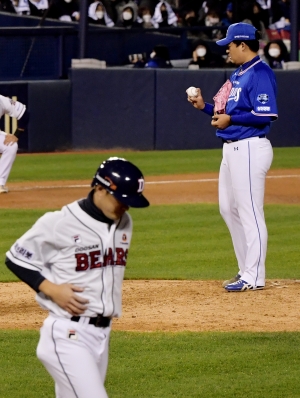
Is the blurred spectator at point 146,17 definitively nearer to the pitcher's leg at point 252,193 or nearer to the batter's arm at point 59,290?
the pitcher's leg at point 252,193

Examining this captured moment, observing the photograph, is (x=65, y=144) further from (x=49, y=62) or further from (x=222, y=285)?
(x=222, y=285)

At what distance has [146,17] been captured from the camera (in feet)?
68.0

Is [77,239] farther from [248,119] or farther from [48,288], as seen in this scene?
[248,119]

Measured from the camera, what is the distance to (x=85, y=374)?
11.7 ft

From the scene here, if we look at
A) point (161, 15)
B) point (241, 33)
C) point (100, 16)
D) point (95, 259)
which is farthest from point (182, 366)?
point (161, 15)

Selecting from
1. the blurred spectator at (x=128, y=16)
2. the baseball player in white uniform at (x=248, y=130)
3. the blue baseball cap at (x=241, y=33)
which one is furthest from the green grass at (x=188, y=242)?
the blurred spectator at (x=128, y=16)

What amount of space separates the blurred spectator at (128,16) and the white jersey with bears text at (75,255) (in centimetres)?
1660

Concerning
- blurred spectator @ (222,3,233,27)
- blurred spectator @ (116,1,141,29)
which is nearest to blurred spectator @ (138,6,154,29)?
blurred spectator @ (116,1,141,29)

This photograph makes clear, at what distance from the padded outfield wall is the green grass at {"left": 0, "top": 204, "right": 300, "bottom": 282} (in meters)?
6.00

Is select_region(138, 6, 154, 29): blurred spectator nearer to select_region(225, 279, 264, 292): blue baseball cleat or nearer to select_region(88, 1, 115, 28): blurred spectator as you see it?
select_region(88, 1, 115, 28): blurred spectator

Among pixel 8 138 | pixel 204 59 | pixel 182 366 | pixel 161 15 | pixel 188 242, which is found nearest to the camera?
pixel 182 366

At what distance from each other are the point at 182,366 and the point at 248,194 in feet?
5.84

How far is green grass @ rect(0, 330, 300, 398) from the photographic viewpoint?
16.4 ft

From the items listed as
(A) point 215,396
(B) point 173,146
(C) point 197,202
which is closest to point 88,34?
(B) point 173,146
